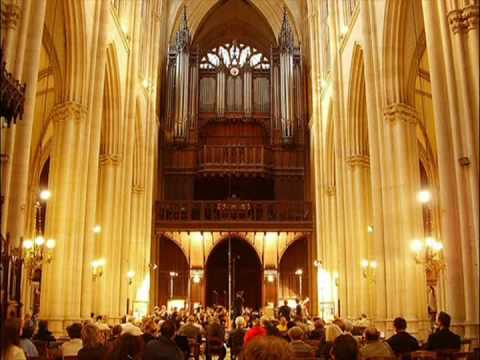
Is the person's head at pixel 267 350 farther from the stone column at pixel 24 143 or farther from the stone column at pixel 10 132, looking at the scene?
the stone column at pixel 24 143

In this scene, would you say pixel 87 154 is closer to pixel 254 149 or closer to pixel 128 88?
pixel 128 88

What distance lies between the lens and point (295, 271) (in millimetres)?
28141

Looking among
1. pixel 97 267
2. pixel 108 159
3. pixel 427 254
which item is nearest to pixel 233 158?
pixel 108 159

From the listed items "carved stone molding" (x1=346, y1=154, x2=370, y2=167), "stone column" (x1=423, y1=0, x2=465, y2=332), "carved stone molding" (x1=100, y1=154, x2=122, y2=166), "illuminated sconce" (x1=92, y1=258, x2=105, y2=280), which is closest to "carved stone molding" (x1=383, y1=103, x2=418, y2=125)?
"stone column" (x1=423, y1=0, x2=465, y2=332)

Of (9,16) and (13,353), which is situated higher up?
(9,16)

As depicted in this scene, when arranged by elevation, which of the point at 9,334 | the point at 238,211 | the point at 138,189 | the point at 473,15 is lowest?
the point at 9,334

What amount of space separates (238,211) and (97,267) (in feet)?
33.2

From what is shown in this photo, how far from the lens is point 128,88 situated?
65.8 feet

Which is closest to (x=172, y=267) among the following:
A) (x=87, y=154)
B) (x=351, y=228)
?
(x=351, y=228)

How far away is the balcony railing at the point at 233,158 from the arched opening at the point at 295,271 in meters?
4.23

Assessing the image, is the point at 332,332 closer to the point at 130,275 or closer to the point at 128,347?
the point at 128,347

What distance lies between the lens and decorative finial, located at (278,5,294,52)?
30266mm

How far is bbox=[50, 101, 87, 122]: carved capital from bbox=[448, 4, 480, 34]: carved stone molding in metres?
9.27

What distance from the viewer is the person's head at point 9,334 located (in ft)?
15.7
